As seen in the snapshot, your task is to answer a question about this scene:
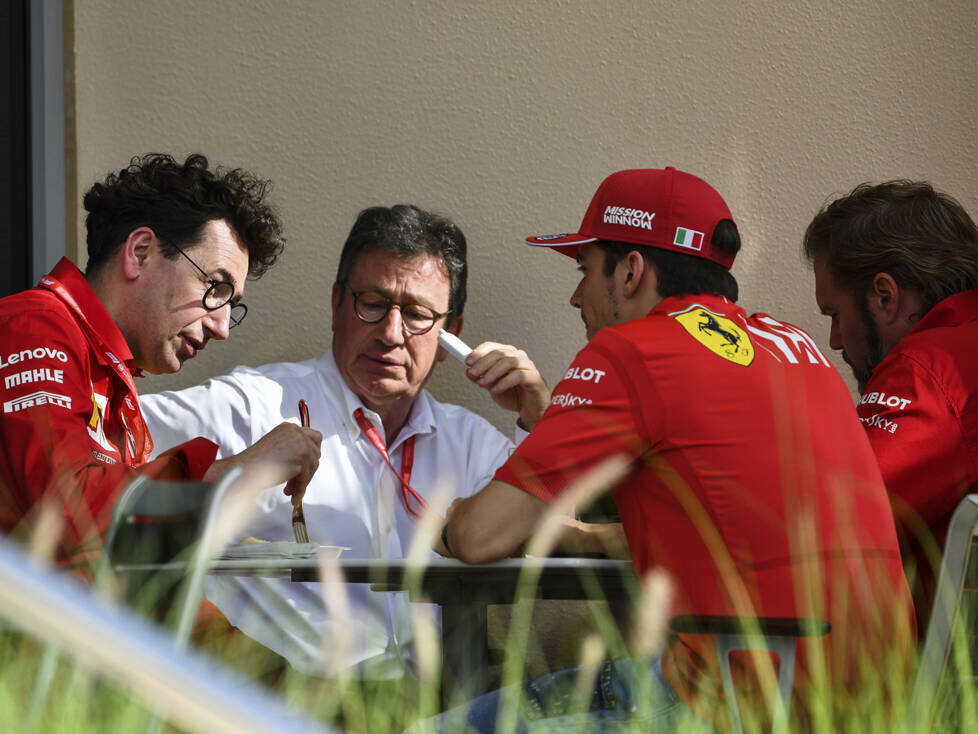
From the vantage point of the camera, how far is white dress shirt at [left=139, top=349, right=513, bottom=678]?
8.96 feet

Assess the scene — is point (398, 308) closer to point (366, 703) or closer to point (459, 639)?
point (459, 639)

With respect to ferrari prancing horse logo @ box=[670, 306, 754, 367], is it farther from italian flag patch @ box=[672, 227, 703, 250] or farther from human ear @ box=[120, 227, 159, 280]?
human ear @ box=[120, 227, 159, 280]

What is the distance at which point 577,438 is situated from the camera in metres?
1.79

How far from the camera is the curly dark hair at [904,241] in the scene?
7.99 feet

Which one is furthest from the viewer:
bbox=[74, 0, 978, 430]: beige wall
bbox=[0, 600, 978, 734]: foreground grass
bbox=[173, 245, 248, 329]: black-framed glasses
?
bbox=[74, 0, 978, 430]: beige wall

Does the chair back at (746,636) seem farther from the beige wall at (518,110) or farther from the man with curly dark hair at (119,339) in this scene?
the beige wall at (518,110)

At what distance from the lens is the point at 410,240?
3125 millimetres

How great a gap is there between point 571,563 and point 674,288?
651mm

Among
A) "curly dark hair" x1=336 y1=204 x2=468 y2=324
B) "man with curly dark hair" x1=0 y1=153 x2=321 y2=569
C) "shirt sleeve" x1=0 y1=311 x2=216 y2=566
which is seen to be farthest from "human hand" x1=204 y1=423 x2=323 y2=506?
"curly dark hair" x1=336 y1=204 x2=468 y2=324

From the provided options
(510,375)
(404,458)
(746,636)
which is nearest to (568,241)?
(510,375)

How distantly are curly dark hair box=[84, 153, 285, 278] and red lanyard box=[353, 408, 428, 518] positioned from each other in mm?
654

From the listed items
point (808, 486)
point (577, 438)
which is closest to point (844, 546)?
point (808, 486)

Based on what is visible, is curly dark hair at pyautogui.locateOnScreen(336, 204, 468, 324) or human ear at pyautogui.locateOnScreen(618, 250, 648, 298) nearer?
human ear at pyautogui.locateOnScreen(618, 250, 648, 298)

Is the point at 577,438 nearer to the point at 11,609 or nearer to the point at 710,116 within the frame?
the point at 11,609
